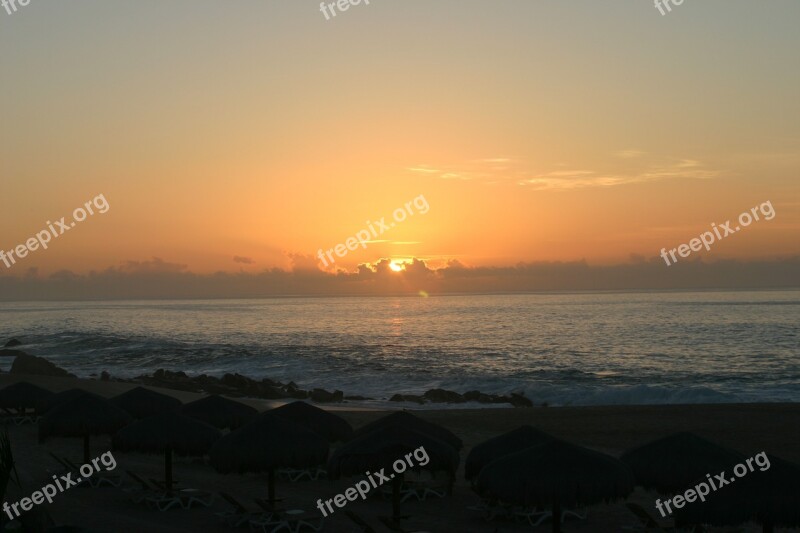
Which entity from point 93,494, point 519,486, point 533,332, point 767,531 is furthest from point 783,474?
point 533,332

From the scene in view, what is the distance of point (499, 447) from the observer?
1412cm

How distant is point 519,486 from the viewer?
11141mm

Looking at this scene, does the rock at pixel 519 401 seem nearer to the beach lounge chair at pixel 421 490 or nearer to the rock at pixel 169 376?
the rock at pixel 169 376

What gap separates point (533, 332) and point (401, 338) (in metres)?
14.8

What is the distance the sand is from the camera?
14.0m

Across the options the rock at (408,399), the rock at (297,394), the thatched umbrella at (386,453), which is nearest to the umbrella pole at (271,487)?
the thatched umbrella at (386,453)

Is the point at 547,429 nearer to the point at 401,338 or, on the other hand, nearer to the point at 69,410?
the point at 69,410

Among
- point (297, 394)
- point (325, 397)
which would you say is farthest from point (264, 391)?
point (325, 397)

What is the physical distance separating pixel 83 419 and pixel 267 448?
5.23 metres

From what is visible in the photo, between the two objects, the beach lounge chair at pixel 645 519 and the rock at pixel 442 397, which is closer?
the beach lounge chair at pixel 645 519

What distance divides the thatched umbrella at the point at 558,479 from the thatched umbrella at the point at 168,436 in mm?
5890

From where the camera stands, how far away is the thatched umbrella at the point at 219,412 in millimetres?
18266

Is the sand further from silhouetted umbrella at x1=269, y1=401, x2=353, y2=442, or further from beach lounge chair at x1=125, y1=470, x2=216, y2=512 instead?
silhouetted umbrella at x1=269, y1=401, x2=353, y2=442

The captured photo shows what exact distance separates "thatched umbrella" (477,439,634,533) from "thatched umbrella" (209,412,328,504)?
11.2 ft
